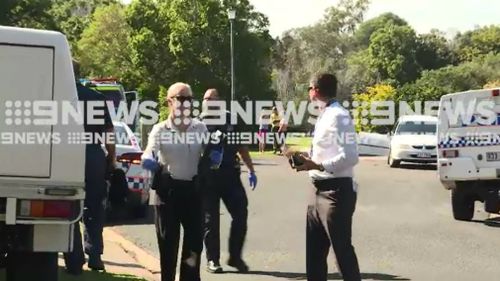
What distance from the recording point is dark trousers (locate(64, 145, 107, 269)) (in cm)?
775

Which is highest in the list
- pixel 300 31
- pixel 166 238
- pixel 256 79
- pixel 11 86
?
pixel 300 31

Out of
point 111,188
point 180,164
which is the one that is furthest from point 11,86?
point 111,188

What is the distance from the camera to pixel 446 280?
26.9 ft

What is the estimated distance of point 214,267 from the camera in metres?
Answer: 8.59

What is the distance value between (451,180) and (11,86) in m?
8.49

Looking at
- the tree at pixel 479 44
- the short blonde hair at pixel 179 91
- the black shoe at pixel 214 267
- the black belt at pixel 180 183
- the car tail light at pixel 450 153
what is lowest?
the black shoe at pixel 214 267

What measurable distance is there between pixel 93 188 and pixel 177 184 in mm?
1387

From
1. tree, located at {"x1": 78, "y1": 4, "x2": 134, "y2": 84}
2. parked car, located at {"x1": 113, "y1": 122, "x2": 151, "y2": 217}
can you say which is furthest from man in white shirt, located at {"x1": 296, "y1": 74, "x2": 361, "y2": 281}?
tree, located at {"x1": 78, "y1": 4, "x2": 134, "y2": 84}

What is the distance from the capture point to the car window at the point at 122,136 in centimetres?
1252

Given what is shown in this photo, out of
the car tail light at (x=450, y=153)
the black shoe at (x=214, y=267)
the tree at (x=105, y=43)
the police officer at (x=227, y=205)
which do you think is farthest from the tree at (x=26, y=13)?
the black shoe at (x=214, y=267)

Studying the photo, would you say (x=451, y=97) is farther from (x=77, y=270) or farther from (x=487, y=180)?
(x=77, y=270)

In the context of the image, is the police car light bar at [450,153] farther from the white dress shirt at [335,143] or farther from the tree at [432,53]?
the tree at [432,53]

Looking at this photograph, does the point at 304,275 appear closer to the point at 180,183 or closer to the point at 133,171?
the point at 180,183

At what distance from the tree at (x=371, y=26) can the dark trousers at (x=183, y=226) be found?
3247 inches
